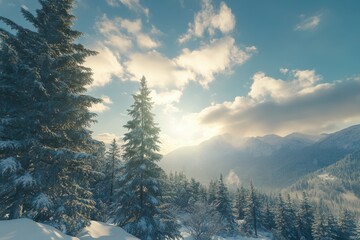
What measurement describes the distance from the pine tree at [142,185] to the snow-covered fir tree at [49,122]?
751 cm

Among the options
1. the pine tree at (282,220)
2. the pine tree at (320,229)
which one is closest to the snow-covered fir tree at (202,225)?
the pine tree at (320,229)

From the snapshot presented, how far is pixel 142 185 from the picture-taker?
2095 cm

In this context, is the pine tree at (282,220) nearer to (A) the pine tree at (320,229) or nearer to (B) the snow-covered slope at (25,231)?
(A) the pine tree at (320,229)

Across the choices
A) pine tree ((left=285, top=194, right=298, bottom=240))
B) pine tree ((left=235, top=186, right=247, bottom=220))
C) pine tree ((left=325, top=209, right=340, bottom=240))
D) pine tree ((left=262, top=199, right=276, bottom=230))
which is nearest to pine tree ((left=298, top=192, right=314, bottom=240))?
pine tree ((left=285, top=194, right=298, bottom=240))

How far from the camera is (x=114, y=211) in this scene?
21.2 m

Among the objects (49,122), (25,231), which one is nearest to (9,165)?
(25,231)

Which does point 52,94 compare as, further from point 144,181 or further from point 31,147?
point 144,181

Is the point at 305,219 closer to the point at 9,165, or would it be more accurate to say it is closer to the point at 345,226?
the point at 345,226

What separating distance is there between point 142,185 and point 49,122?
1094 cm

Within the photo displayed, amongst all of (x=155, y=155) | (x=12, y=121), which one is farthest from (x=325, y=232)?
(x=12, y=121)

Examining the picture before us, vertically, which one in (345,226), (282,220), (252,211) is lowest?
(345,226)

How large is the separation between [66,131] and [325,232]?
64558 millimetres

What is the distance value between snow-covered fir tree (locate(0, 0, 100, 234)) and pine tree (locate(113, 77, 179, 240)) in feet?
24.6

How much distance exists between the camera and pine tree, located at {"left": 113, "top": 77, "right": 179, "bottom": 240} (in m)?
20.1
